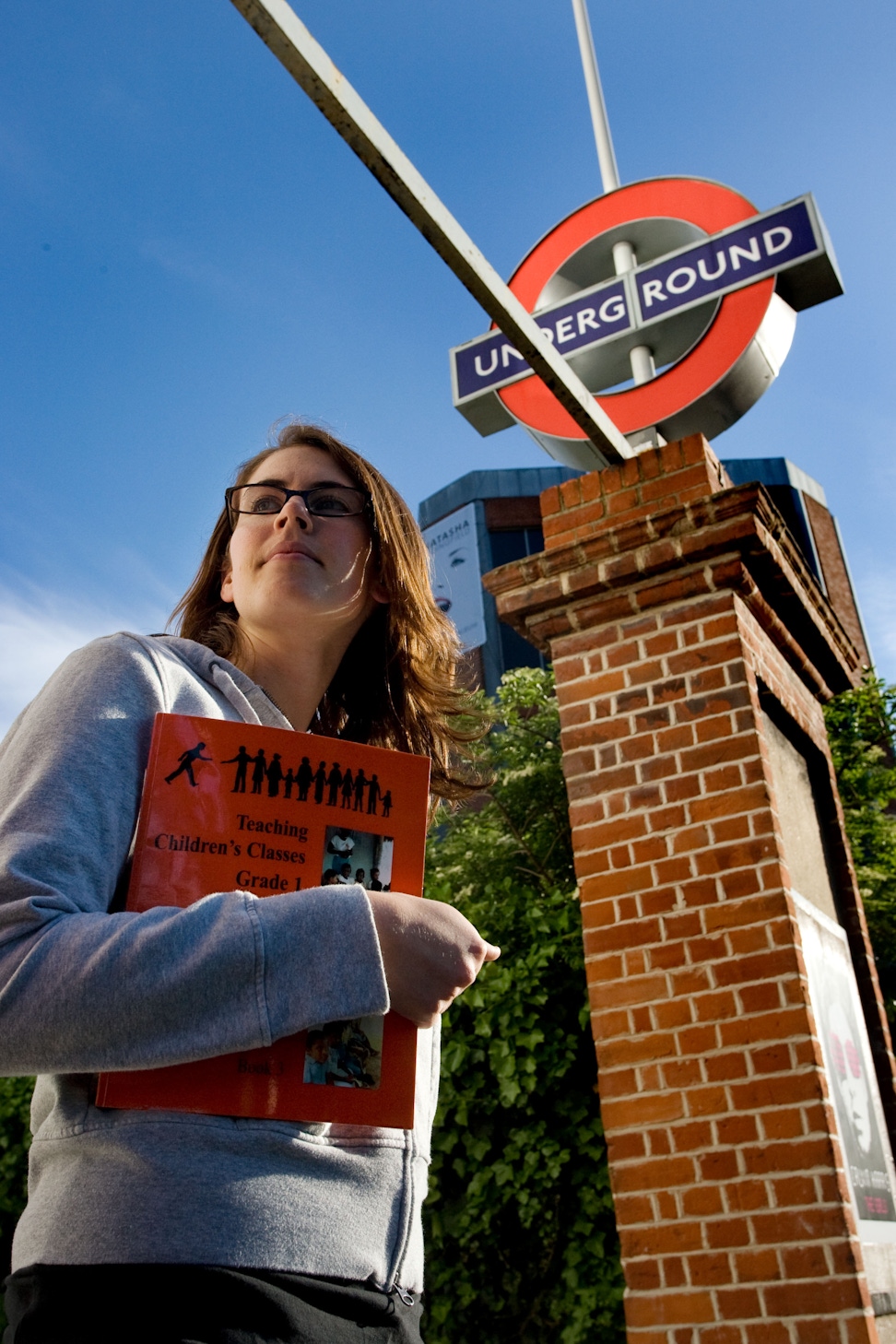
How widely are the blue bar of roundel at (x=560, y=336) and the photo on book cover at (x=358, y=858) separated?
330cm

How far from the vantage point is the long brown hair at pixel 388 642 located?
1.59 metres

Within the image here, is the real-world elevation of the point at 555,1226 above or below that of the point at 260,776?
below

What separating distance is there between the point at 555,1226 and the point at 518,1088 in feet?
1.99

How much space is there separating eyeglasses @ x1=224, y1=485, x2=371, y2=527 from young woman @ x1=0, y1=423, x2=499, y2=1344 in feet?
1.29

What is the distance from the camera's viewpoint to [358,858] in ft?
3.48

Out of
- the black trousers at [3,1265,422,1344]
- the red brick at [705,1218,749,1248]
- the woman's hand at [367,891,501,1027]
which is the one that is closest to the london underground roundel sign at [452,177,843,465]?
the red brick at [705,1218,749,1248]

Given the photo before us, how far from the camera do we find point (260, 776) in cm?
102

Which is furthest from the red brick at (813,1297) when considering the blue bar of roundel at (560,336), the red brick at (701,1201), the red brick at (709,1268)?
the blue bar of roundel at (560,336)

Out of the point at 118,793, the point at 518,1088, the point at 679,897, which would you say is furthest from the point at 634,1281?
the point at 118,793

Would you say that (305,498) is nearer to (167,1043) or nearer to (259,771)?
(259,771)

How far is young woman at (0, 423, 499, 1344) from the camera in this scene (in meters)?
0.86

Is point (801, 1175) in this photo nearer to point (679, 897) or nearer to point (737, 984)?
point (737, 984)

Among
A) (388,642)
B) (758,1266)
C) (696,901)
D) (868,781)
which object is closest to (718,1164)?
(758,1266)

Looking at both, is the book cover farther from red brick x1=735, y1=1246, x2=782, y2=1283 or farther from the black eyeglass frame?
red brick x1=735, y1=1246, x2=782, y2=1283
